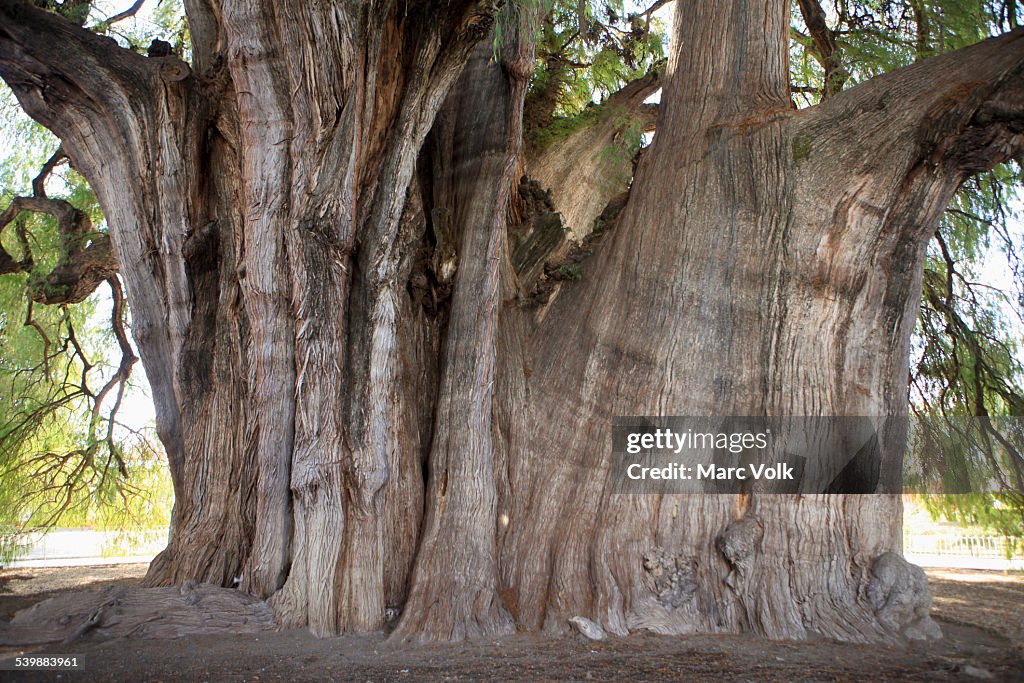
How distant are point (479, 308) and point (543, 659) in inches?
87.4

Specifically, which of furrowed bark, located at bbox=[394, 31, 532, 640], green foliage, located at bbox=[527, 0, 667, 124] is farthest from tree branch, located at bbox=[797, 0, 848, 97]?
furrowed bark, located at bbox=[394, 31, 532, 640]

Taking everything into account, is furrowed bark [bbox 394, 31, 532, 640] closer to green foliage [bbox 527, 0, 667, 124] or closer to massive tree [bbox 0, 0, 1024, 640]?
massive tree [bbox 0, 0, 1024, 640]

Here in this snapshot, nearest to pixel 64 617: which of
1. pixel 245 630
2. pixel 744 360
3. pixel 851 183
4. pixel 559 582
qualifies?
pixel 245 630

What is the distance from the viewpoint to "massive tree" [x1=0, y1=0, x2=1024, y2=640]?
4.43 meters

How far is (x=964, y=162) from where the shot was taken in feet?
14.4

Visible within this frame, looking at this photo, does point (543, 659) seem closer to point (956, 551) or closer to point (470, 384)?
point (470, 384)

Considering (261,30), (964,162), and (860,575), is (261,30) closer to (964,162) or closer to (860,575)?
(964,162)

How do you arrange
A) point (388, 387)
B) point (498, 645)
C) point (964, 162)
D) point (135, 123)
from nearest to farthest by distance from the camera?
point (498, 645)
point (964, 162)
point (388, 387)
point (135, 123)

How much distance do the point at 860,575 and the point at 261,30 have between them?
4.77 metres

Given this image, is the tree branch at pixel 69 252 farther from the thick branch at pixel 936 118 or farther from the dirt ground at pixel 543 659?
the thick branch at pixel 936 118

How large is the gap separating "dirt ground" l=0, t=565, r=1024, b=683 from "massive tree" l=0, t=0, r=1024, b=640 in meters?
0.24

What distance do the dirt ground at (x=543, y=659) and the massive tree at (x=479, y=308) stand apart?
9.3 inches

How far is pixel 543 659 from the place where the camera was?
12.5 feet

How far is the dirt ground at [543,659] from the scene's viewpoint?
3469 millimetres
